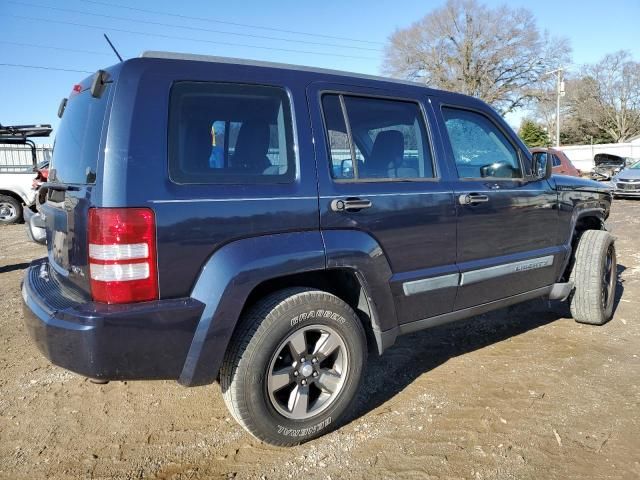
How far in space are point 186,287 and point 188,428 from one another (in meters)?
1.05

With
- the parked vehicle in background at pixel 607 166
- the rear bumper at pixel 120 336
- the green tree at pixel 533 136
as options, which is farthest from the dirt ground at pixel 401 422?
the green tree at pixel 533 136

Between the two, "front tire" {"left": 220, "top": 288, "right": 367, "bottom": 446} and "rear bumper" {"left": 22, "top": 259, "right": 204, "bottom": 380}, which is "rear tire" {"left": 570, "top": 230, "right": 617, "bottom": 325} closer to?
"front tire" {"left": 220, "top": 288, "right": 367, "bottom": 446}

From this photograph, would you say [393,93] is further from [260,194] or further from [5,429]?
[5,429]

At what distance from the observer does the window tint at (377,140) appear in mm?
2713

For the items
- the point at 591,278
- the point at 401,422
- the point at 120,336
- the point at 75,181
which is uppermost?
the point at 75,181

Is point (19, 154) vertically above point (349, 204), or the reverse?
point (19, 154)

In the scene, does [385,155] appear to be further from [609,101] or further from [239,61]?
[609,101]

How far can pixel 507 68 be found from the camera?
1533 inches

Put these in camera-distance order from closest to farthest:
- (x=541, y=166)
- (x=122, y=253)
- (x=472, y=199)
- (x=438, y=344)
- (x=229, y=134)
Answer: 1. (x=122, y=253)
2. (x=229, y=134)
3. (x=472, y=199)
4. (x=541, y=166)
5. (x=438, y=344)

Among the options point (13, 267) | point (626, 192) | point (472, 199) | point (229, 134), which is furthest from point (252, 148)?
point (626, 192)

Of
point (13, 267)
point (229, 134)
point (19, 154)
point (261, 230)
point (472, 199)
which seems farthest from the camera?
point (19, 154)

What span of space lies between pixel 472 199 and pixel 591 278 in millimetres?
1706

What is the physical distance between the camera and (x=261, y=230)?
91.1 inches

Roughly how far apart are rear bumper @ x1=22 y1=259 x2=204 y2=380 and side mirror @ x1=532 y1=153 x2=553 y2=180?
2.75m
